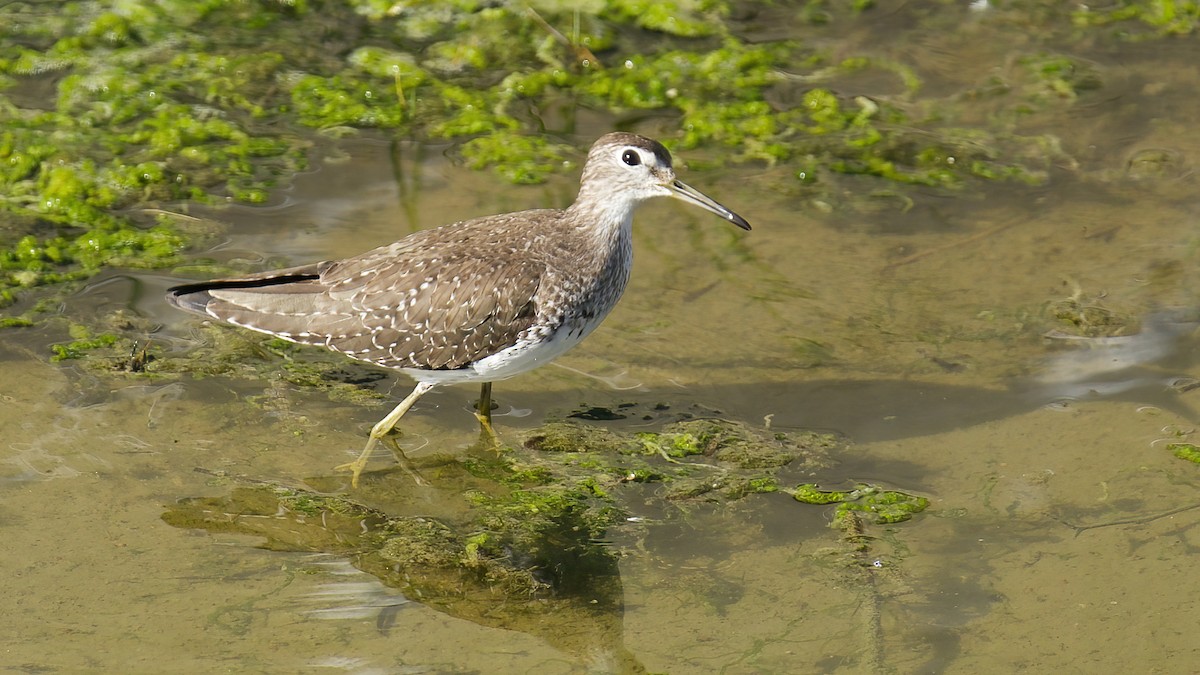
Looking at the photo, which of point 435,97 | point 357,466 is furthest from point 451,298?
point 435,97

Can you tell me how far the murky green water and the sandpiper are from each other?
18.0 inches

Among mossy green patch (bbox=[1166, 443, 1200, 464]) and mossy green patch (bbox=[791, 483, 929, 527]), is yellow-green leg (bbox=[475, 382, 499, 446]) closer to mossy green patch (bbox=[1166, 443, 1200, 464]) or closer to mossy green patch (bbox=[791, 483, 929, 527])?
mossy green patch (bbox=[791, 483, 929, 527])

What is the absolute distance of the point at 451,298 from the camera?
5.59 m

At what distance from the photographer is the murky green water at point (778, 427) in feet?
15.6

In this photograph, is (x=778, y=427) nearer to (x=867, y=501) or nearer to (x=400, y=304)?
(x=867, y=501)

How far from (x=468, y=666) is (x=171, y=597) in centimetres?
113

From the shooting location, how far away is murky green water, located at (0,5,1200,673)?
475 cm

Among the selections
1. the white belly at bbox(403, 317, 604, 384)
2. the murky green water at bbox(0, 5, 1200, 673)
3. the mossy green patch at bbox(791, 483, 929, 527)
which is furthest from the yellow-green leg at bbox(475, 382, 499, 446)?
the mossy green patch at bbox(791, 483, 929, 527)

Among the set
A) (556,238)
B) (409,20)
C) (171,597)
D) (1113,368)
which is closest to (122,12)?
(409,20)

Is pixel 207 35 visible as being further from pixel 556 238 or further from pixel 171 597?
pixel 171 597

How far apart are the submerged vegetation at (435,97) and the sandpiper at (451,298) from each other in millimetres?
1473

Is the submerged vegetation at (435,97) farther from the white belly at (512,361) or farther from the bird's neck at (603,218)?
the white belly at (512,361)

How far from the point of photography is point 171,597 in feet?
15.8

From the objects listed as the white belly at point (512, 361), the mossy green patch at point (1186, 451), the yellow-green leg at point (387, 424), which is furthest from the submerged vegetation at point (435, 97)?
the mossy green patch at point (1186, 451)
